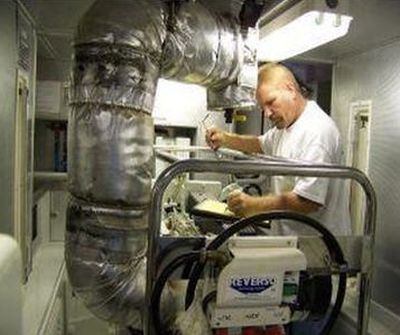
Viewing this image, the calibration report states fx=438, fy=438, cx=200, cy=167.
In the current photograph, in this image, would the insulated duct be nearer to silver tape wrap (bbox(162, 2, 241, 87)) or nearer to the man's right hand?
silver tape wrap (bbox(162, 2, 241, 87))

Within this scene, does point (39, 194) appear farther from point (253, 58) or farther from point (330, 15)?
point (330, 15)

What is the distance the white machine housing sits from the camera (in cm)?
108

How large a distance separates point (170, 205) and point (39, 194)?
85 centimetres

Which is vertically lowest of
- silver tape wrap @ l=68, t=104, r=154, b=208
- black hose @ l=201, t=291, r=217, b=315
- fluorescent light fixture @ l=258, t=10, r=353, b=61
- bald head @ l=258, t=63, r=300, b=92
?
black hose @ l=201, t=291, r=217, b=315

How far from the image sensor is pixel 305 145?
1.88 meters

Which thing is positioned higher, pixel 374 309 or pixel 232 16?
pixel 232 16

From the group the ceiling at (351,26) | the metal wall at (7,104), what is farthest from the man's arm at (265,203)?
A: the metal wall at (7,104)

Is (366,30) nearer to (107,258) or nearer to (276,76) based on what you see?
(276,76)

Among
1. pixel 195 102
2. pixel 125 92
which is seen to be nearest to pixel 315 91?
pixel 195 102

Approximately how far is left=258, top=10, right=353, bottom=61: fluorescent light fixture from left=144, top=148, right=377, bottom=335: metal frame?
0.67 metres

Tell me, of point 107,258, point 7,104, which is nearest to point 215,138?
point 7,104

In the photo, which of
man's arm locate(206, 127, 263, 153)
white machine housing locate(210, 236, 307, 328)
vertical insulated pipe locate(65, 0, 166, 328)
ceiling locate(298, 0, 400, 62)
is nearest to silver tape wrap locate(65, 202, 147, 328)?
vertical insulated pipe locate(65, 0, 166, 328)

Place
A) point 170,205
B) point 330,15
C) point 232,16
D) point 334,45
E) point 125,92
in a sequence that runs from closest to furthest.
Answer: point 125,92
point 330,15
point 232,16
point 334,45
point 170,205

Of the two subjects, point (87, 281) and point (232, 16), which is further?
point (232, 16)
